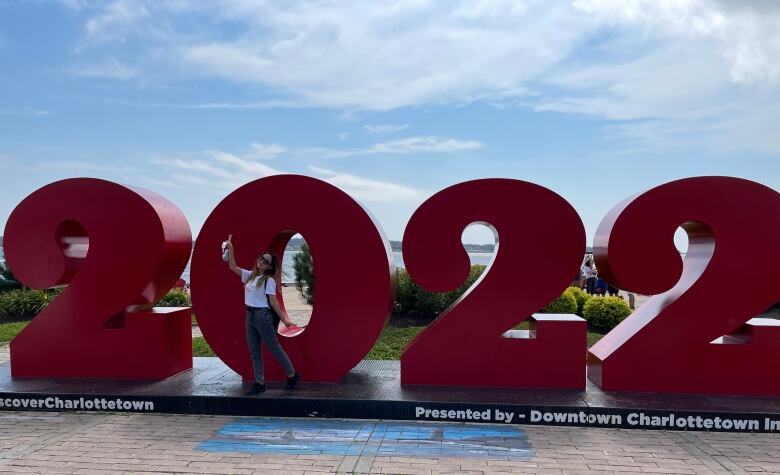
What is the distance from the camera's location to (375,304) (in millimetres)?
6527

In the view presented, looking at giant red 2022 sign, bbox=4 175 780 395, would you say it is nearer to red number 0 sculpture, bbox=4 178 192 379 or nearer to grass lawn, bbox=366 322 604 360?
red number 0 sculpture, bbox=4 178 192 379

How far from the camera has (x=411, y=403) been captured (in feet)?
19.0

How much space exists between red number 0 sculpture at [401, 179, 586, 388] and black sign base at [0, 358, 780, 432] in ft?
0.92

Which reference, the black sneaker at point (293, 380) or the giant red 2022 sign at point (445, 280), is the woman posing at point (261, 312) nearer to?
the black sneaker at point (293, 380)

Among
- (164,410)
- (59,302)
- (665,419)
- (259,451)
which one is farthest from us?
(59,302)

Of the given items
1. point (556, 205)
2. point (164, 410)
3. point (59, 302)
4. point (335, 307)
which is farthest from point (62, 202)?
point (556, 205)

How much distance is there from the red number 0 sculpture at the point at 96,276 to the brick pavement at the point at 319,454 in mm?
1228

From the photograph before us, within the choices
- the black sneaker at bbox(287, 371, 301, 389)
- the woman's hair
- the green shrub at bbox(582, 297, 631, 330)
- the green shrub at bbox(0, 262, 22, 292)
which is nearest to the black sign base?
the black sneaker at bbox(287, 371, 301, 389)

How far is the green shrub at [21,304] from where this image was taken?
1470 cm

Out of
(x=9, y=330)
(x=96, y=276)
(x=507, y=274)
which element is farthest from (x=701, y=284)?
(x=9, y=330)

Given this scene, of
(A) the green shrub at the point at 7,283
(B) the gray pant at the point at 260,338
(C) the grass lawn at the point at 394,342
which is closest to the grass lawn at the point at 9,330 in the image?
(A) the green shrub at the point at 7,283

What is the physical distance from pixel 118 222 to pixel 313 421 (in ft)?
11.3

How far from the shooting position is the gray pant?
20.4 feet

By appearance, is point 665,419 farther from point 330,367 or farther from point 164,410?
point 164,410
